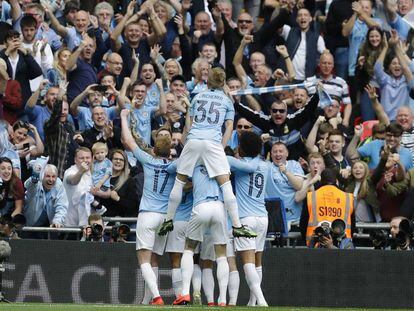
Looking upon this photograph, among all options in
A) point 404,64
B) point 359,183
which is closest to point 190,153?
point 359,183

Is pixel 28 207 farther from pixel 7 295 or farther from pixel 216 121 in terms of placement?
pixel 216 121

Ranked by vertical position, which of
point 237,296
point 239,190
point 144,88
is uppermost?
point 144,88

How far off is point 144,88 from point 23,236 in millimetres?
3839

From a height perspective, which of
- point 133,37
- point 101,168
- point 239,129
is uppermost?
point 133,37

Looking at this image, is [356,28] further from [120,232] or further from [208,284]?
[208,284]

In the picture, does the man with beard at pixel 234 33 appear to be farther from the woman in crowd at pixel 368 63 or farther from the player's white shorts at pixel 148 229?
the player's white shorts at pixel 148 229

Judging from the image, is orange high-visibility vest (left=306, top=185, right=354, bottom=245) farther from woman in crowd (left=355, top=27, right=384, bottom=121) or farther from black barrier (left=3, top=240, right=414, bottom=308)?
woman in crowd (left=355, top=27, right=384, bottom=121)

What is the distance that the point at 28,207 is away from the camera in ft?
64.4

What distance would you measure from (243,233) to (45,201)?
12.6 ft

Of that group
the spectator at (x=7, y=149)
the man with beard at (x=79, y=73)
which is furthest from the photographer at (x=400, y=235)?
the man with beard at (x=79, y=73)

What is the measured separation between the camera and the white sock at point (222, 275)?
55.5 ft

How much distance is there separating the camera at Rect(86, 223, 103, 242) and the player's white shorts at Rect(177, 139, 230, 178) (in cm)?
213

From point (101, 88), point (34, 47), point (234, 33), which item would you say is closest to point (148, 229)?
point (101, 88)

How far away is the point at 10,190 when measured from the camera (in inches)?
766
